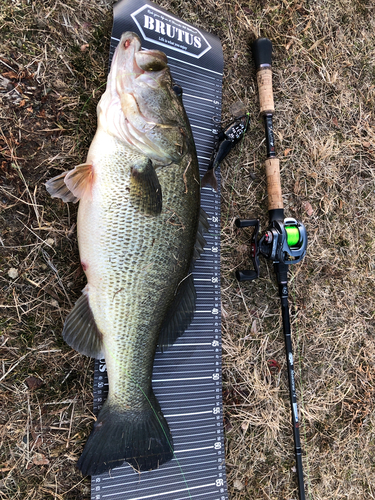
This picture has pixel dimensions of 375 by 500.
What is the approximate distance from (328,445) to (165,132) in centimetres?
293

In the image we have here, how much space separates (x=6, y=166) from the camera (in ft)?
6.68

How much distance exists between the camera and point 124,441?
1.85 m

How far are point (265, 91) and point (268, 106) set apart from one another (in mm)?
135

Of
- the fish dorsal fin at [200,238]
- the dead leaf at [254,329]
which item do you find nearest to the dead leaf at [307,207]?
the dead leaf at [254,329]

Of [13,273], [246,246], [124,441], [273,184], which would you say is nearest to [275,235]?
[246,246]

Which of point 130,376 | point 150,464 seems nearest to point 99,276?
point 130,376

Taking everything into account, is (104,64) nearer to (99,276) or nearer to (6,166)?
(6,166)

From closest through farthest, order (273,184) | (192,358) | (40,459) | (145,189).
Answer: (145,189) → (40,459) → (192,358) → (273,184)

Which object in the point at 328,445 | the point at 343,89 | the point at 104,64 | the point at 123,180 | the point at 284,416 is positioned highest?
the point at 343,89

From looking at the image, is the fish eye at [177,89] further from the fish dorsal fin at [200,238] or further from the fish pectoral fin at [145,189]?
the fish dorsal fin at [200,238]

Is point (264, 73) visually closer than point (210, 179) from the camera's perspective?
No

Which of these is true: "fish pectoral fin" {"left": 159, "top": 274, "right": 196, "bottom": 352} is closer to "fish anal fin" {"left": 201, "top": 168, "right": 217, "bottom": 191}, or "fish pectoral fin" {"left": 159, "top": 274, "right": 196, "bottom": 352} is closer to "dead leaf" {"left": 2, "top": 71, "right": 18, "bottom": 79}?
"fish anal fin" {"left": 201, "top": 168, "right": 217, "bottom": 191}

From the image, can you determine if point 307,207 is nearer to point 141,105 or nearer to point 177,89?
point 177,89

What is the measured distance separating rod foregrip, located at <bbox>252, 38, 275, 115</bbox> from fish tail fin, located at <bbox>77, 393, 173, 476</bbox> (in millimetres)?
2444
